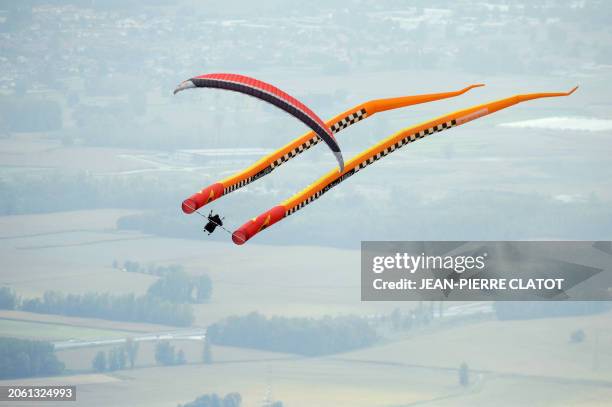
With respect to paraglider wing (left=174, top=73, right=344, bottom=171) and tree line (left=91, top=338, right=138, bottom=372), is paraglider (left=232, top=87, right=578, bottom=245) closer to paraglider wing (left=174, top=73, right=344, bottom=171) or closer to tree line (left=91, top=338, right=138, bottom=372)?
paraglider wing (left=174, top=73, right=344, bottom=171)

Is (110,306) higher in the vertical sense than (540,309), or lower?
lower

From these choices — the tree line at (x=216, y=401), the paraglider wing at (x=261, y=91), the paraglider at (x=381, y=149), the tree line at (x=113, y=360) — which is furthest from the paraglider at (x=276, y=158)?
the tree line at (x=113, y=360)

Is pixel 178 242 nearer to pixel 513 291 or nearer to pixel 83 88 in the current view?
pixel 513 291

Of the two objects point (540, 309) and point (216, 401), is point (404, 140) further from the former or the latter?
point (540, 309)

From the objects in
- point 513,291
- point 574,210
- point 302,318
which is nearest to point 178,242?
point 302,318

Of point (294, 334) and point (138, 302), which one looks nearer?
point (294, 334)

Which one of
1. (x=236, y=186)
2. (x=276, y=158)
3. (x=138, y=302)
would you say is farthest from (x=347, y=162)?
(x=138, y=302)

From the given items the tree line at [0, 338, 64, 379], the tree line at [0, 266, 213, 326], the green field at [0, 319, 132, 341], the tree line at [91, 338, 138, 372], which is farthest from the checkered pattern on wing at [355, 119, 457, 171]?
the green field at [0, 319, 132, 341]
